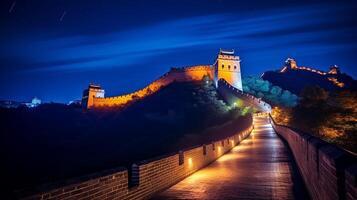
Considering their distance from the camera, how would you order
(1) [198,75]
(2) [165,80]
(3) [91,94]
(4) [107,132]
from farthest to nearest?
(3) [91,94]
(2) [165,80]
(1) [198,75]
(4) [107,132]

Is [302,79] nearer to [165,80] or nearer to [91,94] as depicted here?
[165,80]

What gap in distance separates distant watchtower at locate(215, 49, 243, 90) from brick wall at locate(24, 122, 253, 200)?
81.0 m

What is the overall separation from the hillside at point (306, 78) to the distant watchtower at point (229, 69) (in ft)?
118

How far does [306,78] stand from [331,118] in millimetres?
105870

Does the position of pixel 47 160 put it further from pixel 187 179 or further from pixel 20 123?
pixel 187 179

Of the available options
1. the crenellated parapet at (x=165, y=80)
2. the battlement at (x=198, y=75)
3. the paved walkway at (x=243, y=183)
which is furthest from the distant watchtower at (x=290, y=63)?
the paved walkway at (x=243, y=183)

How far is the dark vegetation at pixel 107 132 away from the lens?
48.5 m

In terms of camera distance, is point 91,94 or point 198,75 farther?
point 91,94

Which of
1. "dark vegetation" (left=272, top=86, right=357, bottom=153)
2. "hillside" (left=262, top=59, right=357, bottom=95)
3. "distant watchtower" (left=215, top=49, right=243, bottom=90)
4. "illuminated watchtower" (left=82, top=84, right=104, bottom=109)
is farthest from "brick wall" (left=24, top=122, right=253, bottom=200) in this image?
"hillside" (left=262, top=59, right=357, bottom=95)

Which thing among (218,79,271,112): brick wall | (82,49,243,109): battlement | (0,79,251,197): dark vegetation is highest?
(82,49,243,109): battlement

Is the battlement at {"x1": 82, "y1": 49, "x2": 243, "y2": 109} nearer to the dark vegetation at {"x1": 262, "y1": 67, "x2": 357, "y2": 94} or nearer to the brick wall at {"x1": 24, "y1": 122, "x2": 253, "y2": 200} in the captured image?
the dark vegetation at {"x1": 262, "y1": 67, "x2": 357, "y2": 94}

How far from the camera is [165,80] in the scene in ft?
329

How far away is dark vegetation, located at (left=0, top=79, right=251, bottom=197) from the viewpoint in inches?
1909

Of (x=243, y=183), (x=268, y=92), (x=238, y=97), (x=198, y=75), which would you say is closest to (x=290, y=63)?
(x=268, y=92)
